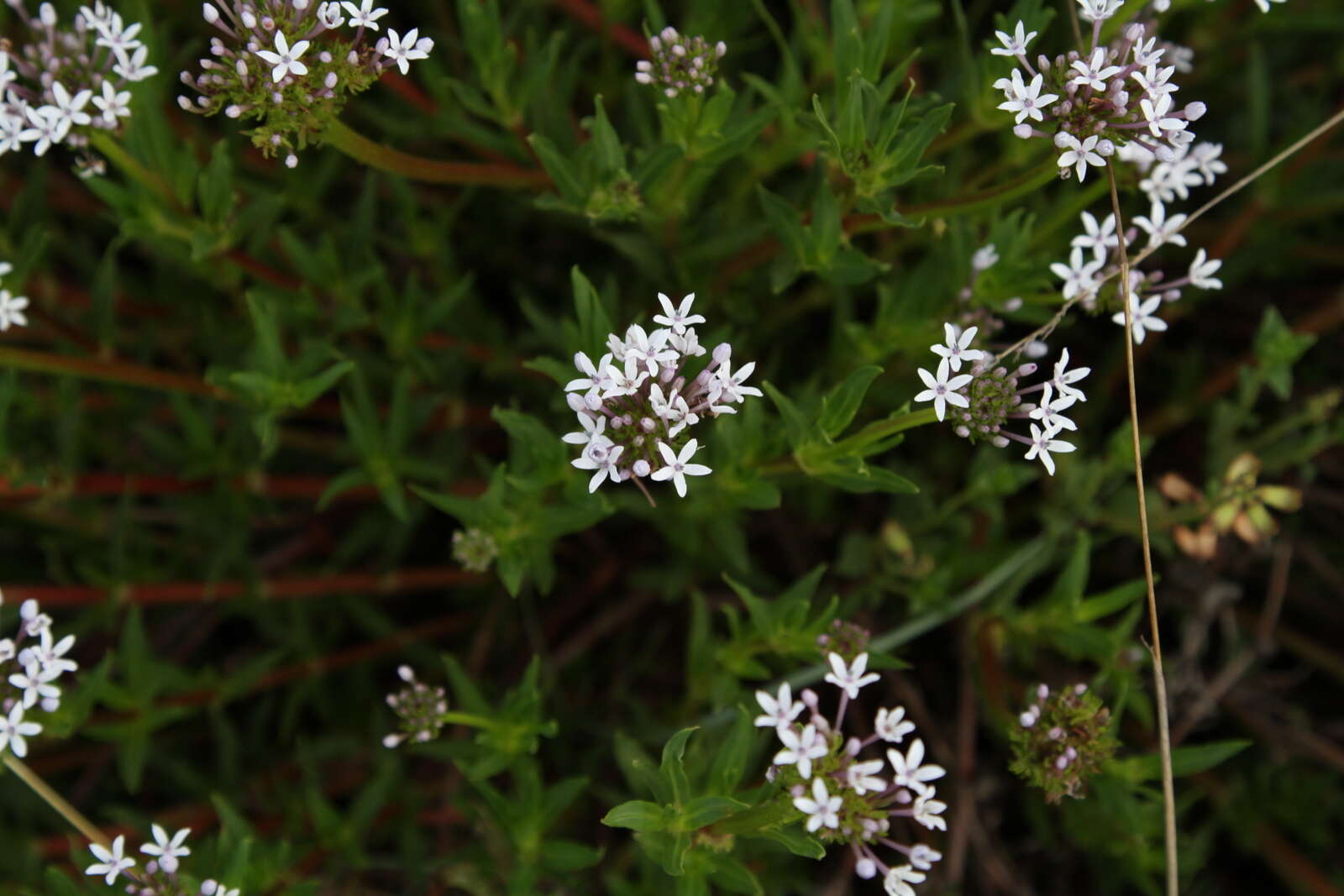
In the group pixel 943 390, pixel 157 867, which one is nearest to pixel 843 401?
pixel 943 390

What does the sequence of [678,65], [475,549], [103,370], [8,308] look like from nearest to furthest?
[678,65] → [475,549] → [8,308] → [103,370]

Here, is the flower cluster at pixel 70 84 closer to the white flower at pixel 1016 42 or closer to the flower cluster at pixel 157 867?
the flower cluster at pixel 157 867

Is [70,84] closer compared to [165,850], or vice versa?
[165,850]

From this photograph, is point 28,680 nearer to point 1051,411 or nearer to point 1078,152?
point 1051,411

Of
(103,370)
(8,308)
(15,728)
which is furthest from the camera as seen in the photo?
(103,370)

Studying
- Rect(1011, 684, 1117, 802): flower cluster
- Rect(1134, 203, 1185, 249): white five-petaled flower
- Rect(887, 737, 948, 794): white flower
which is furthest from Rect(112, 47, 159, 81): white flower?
Rect(1011, 684, 1117, 802): flower cluster

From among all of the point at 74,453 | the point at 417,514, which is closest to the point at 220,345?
the point at 74,453
